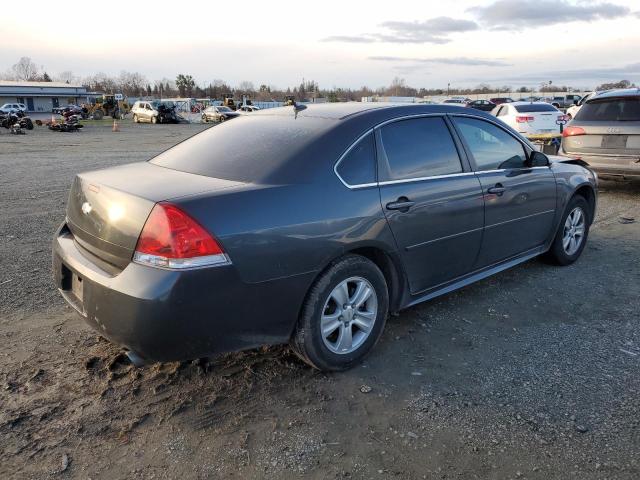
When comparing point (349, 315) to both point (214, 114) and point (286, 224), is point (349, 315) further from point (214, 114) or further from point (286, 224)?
point (214, 114)

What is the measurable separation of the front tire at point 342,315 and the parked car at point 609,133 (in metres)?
6.88

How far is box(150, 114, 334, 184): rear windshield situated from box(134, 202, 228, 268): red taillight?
0.54 metres

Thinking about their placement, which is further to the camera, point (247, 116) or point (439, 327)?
point (247, 116)

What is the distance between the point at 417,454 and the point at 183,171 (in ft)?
7.18

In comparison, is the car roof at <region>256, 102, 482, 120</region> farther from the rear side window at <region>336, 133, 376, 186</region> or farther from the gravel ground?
the gravel ground

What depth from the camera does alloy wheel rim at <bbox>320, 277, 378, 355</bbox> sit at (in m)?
3.26

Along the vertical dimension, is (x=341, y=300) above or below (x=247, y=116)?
below

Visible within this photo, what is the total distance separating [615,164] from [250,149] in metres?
7.36

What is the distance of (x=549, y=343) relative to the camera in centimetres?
376

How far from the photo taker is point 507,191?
4398mm

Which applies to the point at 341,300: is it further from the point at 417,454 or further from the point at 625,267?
the point at 625,267

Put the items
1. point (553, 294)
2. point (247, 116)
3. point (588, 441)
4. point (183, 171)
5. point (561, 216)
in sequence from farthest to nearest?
point (561, 216)
point (553, 294)
point (247, 116)
point (183, 171)
point (588, 441)

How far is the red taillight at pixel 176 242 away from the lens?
2.66 meters

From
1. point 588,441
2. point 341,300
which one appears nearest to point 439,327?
point 341,300
